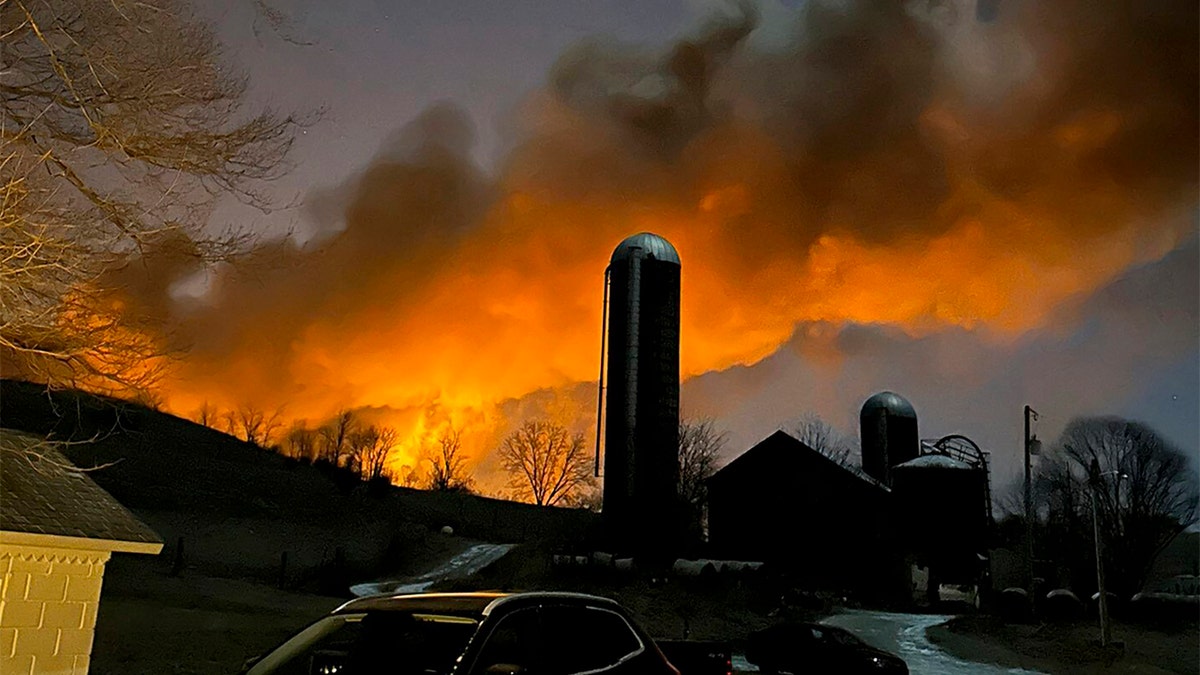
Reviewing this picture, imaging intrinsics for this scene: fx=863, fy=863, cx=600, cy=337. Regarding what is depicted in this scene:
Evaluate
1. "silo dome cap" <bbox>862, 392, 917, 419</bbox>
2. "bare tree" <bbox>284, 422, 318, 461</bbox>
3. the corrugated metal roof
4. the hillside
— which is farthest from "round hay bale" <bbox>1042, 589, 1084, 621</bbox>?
"bare tree" <bbox>284, 422, 318, 461</bbox>

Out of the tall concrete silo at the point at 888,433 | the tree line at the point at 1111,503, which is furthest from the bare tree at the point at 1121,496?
the tall concrete silo at the point at 888,433

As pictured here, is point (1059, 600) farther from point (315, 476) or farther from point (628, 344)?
point (315, 476)

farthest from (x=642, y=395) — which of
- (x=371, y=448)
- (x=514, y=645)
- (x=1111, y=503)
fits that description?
(x=1111, y=503)

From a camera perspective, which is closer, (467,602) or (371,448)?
(467,602)

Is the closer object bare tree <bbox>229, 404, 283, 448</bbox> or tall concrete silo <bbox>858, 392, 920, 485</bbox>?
bare tree <bbox>229, 404, 283, 448</bbox>

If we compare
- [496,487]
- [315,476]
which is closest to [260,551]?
[315,476]

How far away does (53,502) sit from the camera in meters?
6.57

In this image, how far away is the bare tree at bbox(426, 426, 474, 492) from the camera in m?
21.6

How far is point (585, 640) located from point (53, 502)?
192 inches

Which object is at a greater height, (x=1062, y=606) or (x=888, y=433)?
(x=888, y=433)

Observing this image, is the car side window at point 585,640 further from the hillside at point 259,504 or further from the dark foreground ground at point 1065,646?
the hillside at point 259,504

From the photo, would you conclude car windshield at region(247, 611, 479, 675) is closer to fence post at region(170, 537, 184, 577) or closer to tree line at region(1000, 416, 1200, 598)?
fence post at region(170, 537, 184, 577)

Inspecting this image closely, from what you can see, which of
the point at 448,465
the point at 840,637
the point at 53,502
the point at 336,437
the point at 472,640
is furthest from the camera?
the point at 448,465

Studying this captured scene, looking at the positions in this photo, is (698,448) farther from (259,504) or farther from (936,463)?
(259,504)
